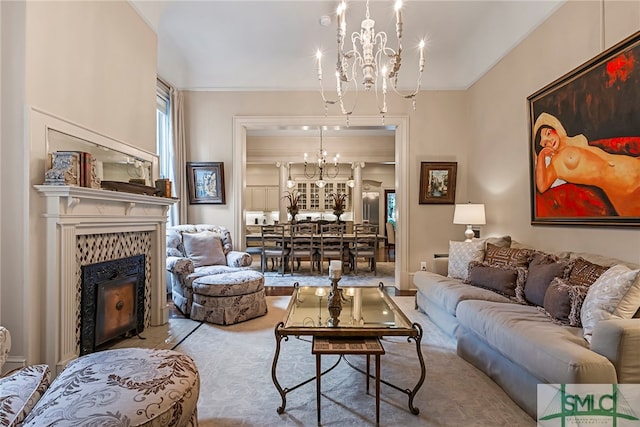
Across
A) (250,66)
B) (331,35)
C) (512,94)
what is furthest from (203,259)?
(512,94)

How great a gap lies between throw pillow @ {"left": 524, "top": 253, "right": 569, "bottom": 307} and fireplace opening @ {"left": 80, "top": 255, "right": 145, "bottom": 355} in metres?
3.47

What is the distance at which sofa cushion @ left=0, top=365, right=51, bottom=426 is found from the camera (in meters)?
1.23

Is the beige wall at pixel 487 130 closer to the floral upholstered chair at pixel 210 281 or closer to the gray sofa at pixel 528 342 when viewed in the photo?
the gray sofa at pixel 528 342

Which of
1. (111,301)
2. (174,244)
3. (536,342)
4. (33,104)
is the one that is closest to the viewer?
(536,342)

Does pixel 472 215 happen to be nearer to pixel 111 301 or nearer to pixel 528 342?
pixel 528 342

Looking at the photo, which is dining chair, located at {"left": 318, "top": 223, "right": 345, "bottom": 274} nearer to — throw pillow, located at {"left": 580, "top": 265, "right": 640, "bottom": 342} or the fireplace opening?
the fireplace opening

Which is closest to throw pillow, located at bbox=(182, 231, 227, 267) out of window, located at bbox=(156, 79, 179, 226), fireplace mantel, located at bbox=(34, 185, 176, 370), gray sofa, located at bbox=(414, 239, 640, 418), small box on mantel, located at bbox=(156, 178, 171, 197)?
window, located at bbox=(156, 79, 179, 226)

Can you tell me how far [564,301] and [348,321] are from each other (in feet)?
4.84

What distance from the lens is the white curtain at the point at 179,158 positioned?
200 inches

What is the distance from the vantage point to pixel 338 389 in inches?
88.4

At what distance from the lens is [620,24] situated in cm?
246

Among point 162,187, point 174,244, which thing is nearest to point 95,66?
point 162,187

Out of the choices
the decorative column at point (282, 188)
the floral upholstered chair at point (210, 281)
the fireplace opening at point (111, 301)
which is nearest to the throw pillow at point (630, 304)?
the floral upholstered chair at point (210, 281)

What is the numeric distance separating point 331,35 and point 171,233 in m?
3.40
